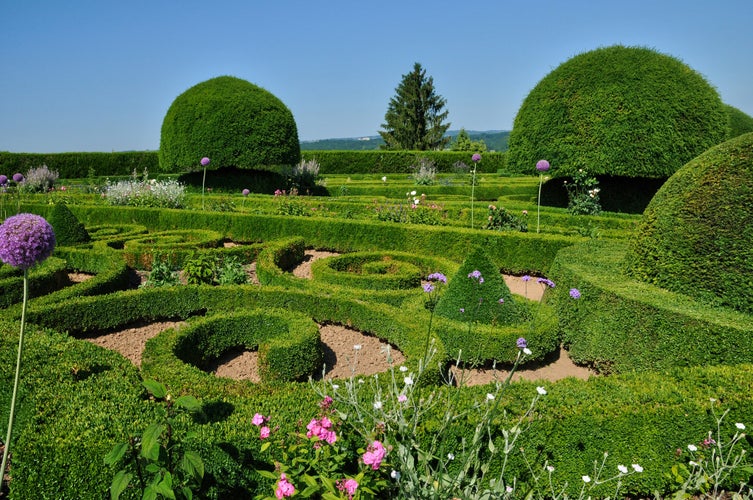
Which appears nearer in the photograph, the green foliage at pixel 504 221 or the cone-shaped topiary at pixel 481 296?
the cone-shaped topiary at pixel 481 296

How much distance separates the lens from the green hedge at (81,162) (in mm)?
26375

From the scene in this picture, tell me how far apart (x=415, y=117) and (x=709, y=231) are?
46146 millimetres

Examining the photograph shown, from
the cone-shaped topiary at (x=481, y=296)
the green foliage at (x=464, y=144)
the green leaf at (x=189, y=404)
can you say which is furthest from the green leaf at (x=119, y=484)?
the green foliage at (x=464, y=144)

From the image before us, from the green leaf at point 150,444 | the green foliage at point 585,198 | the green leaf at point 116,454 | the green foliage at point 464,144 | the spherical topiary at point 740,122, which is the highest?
the green foliage at point 464,144

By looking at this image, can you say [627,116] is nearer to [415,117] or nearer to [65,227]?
[65,227]

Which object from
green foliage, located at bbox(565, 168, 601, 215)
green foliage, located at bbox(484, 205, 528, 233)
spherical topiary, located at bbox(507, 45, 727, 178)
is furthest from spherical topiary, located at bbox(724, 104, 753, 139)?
green foliage, located at bbox(484, 205, 528, 233)

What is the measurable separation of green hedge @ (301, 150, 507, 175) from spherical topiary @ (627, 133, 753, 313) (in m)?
27.1

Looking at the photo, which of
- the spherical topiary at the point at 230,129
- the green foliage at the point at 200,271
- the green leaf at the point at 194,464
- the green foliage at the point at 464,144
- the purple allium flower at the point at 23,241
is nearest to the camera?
the green leaf at the point at 194,464

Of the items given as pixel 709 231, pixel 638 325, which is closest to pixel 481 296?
pixel 638 325

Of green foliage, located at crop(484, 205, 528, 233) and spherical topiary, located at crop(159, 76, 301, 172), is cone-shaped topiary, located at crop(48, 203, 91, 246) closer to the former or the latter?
green foliage, located at crop(484, 205, 528, 233)

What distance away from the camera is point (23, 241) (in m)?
2.51

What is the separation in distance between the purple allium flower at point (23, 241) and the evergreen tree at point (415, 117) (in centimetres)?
4679

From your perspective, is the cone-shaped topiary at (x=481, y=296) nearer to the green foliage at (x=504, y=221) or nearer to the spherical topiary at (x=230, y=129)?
the green foliage at (x=504, y=221)

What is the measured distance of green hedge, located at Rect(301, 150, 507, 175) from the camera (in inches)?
1286
